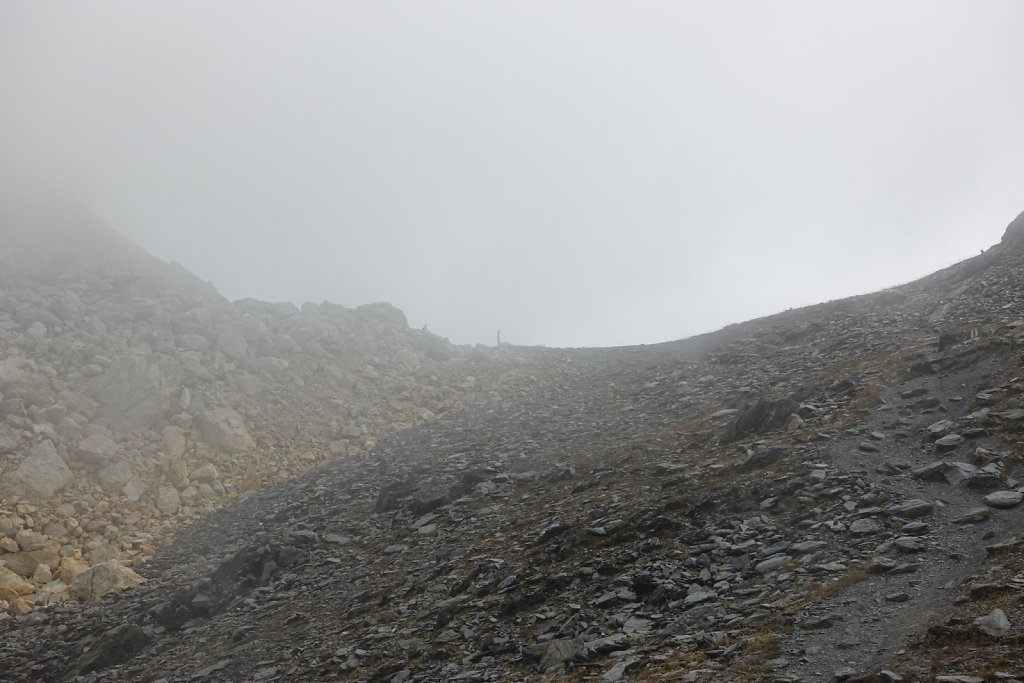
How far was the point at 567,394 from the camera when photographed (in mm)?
35156

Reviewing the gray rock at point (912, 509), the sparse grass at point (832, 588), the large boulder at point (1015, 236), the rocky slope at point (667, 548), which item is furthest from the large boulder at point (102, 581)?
the large boulder at point (1015, 236)

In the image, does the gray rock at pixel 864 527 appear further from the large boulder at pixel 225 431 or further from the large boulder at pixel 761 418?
the large boulder at pixel 225 431

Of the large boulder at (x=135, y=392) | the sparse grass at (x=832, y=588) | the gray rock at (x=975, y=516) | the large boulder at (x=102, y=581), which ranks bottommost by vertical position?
the large boulder at (x=102, y=581)

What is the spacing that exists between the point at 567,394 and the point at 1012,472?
80.1 feet

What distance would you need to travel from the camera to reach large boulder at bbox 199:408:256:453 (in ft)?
94.9

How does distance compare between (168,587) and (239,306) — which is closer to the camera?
(168,587)

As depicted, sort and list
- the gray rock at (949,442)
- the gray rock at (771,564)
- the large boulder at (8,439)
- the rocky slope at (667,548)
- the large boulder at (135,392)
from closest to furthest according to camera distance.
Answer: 1. the rocky slope at (667,548)
2. the gray rock at (771,564)
3. the gray rock at (949,442)
4. the large boulder at (8,439)
5. the large boulder at (135,392)

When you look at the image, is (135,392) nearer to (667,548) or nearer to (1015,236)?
(667,548)

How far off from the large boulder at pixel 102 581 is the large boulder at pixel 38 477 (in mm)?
4060

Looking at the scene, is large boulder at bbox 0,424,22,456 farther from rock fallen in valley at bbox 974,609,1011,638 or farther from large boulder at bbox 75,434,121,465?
rock fallen in valley at bbox 974,609,1011,638

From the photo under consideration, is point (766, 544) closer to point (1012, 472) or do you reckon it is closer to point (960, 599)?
point (960, 599)

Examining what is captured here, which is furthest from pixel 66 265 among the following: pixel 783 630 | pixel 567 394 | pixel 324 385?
pixel 783 630

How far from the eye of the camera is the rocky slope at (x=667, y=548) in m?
9.22

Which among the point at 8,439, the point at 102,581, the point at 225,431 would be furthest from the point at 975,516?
the point at 8,439
